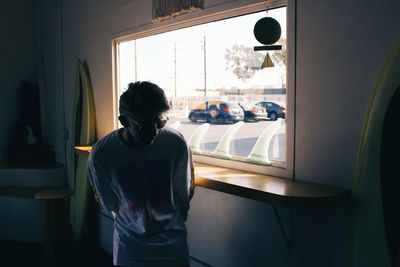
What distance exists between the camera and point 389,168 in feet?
4.99

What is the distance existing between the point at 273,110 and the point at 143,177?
927mm

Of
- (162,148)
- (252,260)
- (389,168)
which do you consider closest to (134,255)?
(162,148)

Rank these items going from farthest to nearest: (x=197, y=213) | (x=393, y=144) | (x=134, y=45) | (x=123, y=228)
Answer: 1. (x=134, y=45)
2. (x=197, y=213)
3. (x=123, y=228)
4. (x=393, y=144)

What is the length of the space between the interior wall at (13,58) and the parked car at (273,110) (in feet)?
10.7

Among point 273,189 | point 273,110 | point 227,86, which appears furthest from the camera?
point 227,86

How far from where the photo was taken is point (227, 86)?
97.6 inches

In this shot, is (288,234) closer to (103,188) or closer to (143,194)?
(143,194)

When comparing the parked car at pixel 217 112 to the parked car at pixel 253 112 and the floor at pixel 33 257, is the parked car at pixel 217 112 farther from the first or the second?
the floor at pixel 33 257

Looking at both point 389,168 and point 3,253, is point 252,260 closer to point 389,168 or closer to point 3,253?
point 389,168

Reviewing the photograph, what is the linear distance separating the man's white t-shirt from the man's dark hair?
12 centimetres

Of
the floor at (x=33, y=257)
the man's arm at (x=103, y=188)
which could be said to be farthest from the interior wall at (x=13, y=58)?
the man's arm at (x=103, y=188)

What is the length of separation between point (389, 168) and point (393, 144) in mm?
95

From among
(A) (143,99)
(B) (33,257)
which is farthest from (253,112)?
(B) (33,257)

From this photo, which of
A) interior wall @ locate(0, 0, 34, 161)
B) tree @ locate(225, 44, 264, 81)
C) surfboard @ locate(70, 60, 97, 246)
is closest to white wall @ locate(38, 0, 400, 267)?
tree @ locate(225, 44, 264, 81)
